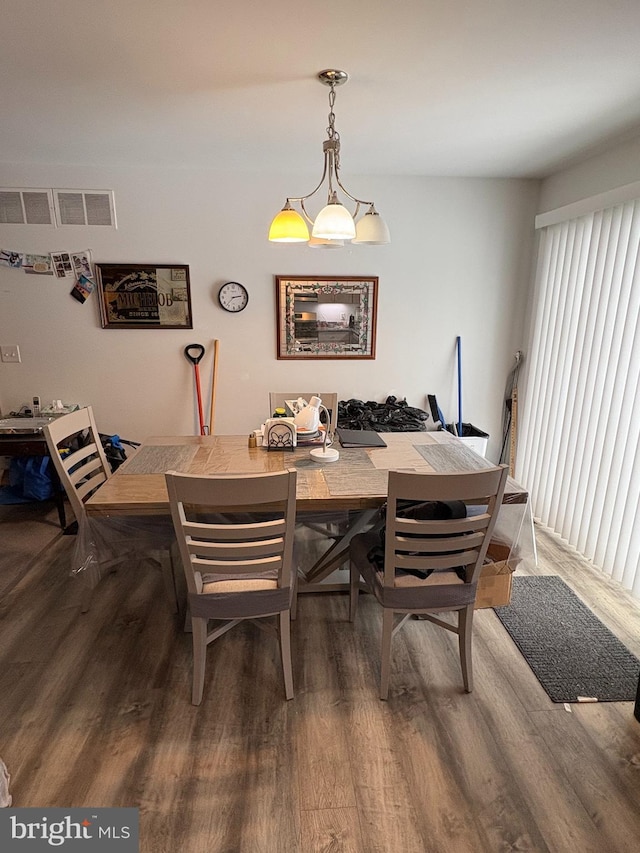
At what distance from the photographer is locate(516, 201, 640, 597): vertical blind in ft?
8.16

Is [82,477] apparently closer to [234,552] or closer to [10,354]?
[234,552]

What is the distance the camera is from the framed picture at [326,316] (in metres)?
3.54

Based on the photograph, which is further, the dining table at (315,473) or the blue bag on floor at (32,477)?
the blue bag on floor at (32,477)

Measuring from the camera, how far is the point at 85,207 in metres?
3.29

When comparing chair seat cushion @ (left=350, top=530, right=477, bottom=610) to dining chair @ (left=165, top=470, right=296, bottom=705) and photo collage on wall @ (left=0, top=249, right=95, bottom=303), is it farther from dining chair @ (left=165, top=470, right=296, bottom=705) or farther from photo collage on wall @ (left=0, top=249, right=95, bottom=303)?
photo collage on wall @ (left=0, top=249, right=95, bottom=303)

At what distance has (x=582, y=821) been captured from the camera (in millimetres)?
1402

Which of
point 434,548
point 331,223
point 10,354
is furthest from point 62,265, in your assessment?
point 434,548

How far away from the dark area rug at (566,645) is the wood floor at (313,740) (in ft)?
0.20

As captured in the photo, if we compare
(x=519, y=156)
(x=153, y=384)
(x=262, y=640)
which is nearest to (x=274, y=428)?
(x=262, y=640)

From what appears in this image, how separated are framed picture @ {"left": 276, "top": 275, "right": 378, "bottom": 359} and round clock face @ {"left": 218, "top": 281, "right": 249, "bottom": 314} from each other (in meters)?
0.25

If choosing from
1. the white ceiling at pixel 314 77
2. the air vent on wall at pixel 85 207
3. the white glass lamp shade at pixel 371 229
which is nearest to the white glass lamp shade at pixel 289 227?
the white glass lamp shade at pixel 371 229

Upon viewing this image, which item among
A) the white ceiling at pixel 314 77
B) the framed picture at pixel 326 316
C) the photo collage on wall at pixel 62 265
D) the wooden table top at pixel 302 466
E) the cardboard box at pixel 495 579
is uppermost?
the white ceiling at pixel 314 77

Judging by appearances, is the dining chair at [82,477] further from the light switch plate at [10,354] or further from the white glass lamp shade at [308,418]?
the light switch plate at [10,354]

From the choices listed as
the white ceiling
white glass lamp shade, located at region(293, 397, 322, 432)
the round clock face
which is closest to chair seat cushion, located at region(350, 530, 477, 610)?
white glass lamp shade, located at region(293, 397, 322, 432)
